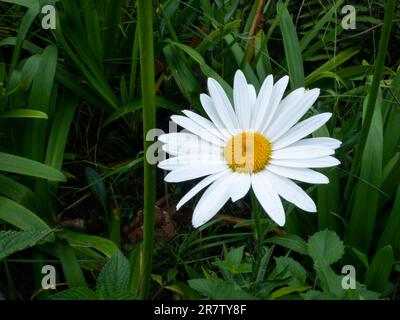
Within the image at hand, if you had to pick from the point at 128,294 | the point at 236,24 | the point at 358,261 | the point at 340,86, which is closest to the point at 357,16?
the point at 340,86

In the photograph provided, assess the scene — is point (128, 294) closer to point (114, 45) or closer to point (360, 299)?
point (360, 299)

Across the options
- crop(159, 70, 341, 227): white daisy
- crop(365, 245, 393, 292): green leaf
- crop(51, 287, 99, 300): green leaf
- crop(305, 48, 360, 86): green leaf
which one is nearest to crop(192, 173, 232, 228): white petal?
crop(159, 70, 341, 227): white daisy

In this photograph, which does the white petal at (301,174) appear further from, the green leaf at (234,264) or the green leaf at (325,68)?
the green leaf at (325,68)

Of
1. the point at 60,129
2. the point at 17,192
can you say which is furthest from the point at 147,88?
the point at 60,129

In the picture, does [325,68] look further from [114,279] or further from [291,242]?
[114,279]

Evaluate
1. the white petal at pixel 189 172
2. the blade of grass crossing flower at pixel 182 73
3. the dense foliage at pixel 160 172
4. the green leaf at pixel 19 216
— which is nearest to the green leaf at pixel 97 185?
the dense foliage at pixel 160 172

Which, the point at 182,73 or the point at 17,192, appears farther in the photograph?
the point at 182,73

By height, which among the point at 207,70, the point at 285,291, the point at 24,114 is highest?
the point at 207,70

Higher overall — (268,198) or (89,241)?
(268,198)
